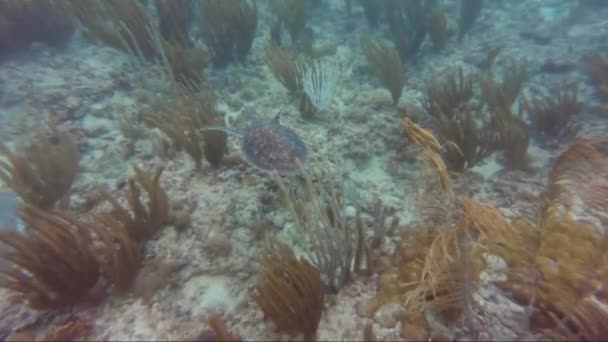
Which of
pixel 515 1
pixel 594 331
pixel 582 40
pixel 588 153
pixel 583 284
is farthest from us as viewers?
pixel 515 1

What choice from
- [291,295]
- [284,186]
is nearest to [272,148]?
[284,186]

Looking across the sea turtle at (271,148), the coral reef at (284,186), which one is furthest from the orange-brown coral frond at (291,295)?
the sea turtle at (271,148)

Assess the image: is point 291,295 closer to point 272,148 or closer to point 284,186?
point 284,186

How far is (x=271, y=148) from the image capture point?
3.28 m

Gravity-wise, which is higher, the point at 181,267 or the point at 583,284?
the point at 181,267

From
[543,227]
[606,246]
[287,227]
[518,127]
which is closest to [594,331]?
[606,246]

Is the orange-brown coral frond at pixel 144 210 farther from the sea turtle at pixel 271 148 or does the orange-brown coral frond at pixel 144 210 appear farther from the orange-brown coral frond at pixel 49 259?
the sea turtle at pixel 271 148

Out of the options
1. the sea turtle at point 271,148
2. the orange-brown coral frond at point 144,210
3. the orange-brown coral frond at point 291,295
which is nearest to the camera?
the orange-brown coral frond at point 291,295

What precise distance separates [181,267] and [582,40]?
801cm

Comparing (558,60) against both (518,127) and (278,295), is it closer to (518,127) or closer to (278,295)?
(518,127)

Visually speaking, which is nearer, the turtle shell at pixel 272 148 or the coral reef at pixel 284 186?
the coral reef at pixel 284 186

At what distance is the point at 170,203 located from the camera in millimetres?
3207

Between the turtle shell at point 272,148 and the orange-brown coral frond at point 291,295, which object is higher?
the turtle shell at point 272,148

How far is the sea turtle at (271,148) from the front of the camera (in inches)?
126
